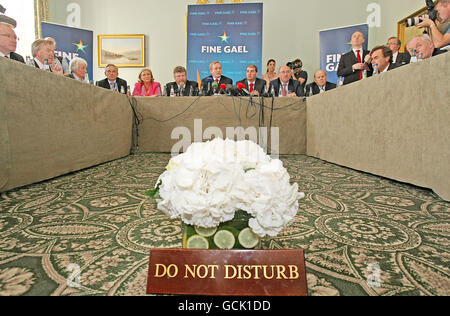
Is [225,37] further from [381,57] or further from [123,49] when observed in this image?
[381,57]

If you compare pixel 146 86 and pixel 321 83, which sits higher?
pixel 321 83

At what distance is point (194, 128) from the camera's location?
3469mm

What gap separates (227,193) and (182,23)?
6250mm

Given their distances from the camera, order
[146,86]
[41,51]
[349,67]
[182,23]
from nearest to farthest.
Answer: [41,51], [349,67], [146,86], [182,23]

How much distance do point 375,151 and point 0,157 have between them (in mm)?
2410

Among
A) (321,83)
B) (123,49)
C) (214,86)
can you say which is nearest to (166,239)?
(214,86)

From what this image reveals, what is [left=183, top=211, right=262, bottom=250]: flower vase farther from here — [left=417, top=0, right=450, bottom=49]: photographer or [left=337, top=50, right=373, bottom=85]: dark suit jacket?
[left=337, top=50, right=373, bottom=85]: dark suit jacket

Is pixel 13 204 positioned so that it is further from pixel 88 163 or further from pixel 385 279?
pixel 385 279

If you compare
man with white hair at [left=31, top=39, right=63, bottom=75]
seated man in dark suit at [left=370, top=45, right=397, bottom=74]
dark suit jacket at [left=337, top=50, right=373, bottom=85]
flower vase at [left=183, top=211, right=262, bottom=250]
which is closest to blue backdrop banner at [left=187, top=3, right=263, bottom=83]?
dark suit jacket at [left=337, top=50, right=373, bottom=85]

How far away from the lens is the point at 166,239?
930 millimetres

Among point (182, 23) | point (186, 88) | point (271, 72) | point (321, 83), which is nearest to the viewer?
point (186, 88)

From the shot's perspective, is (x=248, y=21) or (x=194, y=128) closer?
(x=194, y=128)

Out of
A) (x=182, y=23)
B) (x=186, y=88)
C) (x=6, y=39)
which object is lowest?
(x=186, y=88)
